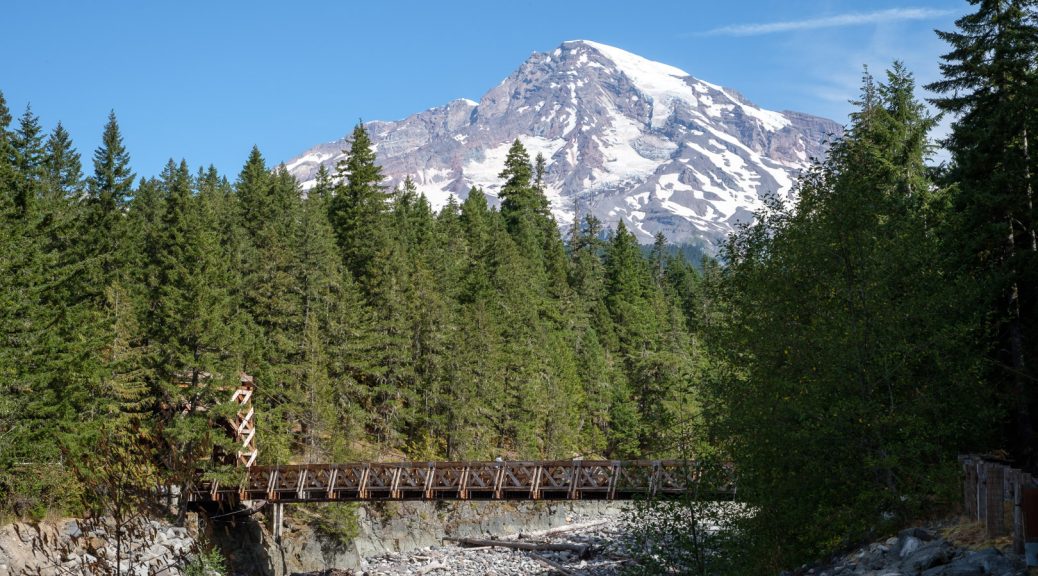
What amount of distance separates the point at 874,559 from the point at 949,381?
15.7 feet

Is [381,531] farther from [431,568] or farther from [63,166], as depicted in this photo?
[63,166]

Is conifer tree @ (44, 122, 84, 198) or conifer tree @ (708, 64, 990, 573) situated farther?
conifer tree @ (44, 122, 84, 198)

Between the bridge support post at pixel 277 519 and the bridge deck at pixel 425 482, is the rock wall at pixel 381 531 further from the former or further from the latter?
the bridge deck at pixel 425 482

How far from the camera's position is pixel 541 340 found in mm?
60594

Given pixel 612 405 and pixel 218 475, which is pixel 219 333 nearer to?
pixel 218 475

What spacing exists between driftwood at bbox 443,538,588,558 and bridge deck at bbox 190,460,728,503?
5.77 meters

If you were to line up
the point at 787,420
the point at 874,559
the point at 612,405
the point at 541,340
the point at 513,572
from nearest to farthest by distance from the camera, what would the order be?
the point at 874,559 < the point at 787,420 < the point at 513,572 < the point at 541,340 < the point at 612,405

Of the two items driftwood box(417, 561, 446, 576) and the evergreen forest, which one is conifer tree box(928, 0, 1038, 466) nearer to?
the evergreen forest

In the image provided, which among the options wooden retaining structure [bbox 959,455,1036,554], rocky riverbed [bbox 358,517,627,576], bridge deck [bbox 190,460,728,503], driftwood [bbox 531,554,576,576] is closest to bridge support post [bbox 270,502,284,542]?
bridge deck [bbox 190,460,728,503]

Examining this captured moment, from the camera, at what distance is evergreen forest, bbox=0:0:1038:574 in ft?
58.7

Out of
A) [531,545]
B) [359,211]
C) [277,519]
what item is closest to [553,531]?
[531,545]

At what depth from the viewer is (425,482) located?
3378 centimetres

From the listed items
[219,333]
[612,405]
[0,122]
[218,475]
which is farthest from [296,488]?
[612,405]

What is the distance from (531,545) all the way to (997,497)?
3106 centimetres
